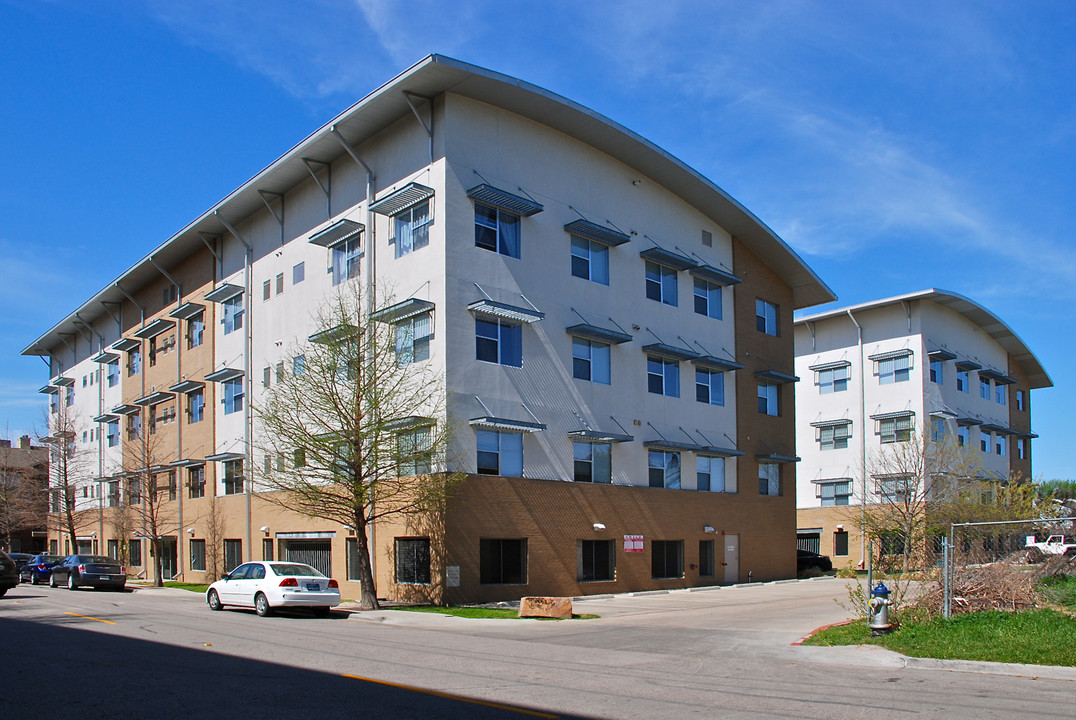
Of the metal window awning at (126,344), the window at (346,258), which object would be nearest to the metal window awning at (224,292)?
the window at (346,258)

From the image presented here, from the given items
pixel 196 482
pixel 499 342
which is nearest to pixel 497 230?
pixel 499 342

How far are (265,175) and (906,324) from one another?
37.3m

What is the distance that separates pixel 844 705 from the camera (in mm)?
10609

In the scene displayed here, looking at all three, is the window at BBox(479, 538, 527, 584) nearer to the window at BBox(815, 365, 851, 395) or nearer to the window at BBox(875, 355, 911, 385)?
the window at BBox(875, 355, 911, 385)

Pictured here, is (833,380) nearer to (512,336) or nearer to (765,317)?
(765,317)

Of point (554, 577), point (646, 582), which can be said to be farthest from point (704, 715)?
point (646, 582)

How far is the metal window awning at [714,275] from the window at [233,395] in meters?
19.6

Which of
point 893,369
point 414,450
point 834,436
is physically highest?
point 893,369

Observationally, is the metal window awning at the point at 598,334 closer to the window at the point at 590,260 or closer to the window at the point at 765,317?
the window at the point at 590,260

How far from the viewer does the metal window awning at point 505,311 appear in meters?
28.5

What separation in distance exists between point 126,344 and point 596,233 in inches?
1212

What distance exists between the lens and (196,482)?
43.5m

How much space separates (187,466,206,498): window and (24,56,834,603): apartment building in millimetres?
137

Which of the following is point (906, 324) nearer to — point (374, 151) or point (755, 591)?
point (755, 591)
